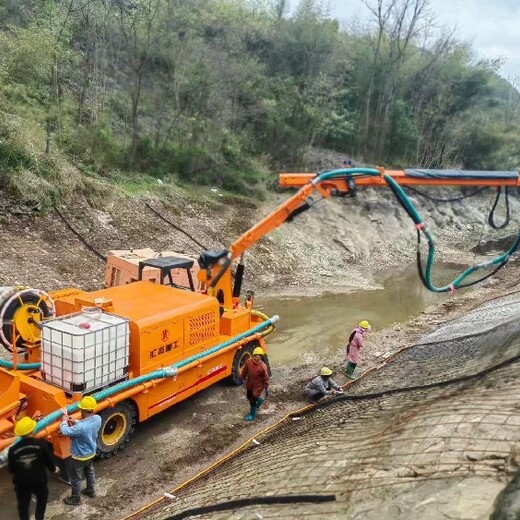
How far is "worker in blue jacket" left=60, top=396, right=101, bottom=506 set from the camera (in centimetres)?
602

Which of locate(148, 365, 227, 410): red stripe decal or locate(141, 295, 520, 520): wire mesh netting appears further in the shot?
locate(148, 365, 227, 410): red stripe decal

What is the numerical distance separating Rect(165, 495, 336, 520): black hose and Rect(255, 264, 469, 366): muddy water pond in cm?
632

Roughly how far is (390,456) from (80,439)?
137 inches

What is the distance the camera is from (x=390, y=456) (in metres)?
5.24

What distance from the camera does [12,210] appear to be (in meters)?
15.2

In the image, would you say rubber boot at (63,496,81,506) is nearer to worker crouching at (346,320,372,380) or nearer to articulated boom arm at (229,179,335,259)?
articulated boom arm at (229,179,335,259)

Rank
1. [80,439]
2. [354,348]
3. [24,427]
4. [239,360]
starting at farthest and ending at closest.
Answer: [354,348]
[239,360]
[80,439]
[24,427]

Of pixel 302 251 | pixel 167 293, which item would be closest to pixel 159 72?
pixel 302 251

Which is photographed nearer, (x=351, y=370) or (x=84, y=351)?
(x=84, y=351)

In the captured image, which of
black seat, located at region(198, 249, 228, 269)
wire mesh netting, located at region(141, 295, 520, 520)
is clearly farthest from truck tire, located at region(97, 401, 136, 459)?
black seat, located at region(198, 249, 228, 269)

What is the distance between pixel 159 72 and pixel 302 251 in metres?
13.3

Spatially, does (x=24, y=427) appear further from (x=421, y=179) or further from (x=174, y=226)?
(x=174, y=226)

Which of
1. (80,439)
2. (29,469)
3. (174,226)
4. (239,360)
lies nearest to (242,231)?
(174,226)

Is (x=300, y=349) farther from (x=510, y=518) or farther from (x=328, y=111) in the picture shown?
(x=328, y=111)
